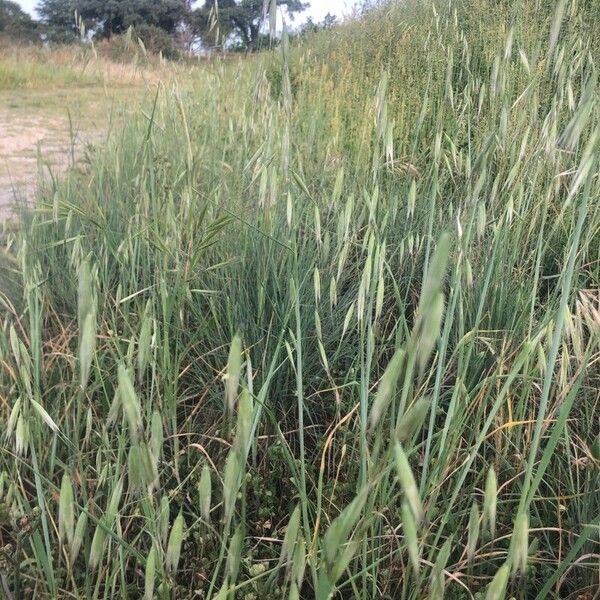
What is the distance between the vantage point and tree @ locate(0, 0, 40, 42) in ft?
51.4

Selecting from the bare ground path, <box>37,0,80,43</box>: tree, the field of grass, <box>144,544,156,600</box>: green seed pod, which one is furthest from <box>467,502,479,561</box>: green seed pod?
<box>37,0,80,43</box>: tree

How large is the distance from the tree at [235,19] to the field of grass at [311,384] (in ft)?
0.85

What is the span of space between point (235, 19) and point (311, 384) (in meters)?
2.04

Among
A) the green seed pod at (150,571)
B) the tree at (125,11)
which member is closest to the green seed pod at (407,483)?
the green seed pod at (150,571)

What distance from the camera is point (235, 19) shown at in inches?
101

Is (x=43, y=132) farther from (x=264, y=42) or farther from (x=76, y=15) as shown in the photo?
(x=264, y=42)

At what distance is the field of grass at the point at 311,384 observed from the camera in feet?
1.66

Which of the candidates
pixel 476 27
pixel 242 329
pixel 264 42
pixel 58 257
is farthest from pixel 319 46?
pixel 242 329

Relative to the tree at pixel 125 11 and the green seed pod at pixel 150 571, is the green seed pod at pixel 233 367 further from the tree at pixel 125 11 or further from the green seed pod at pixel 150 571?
the tree at pixel 125 11

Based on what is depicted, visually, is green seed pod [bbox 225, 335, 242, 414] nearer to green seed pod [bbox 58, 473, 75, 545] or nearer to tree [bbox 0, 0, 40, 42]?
green seed pod [bbox 58, 473, 75, 545]

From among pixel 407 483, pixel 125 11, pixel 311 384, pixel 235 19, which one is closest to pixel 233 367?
pixel 407 483

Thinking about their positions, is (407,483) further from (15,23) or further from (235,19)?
(15,23)

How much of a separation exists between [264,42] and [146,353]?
1.05 meters

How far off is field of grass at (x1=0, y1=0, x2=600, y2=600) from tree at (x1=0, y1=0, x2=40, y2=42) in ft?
54.6
